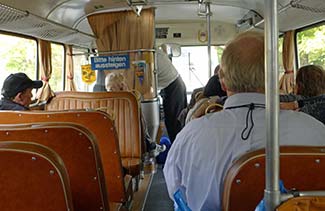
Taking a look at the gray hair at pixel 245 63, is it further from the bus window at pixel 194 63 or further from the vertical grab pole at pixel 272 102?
the bus window at pixel 194 63

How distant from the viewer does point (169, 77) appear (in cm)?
604

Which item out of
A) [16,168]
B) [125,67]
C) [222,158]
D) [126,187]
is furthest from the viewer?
[125,67]

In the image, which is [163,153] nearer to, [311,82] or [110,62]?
[110,62]

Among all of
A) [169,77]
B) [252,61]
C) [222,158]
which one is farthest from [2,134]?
[169,77]

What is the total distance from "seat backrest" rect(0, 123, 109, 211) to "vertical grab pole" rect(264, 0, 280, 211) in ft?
3.52

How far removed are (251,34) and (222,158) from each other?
0.52 m

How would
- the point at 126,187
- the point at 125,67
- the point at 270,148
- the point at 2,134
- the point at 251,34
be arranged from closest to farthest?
the point at 270,148 < the point at 251,34 < the point at 2,134 < the point at 126,187 < the point at 125,67

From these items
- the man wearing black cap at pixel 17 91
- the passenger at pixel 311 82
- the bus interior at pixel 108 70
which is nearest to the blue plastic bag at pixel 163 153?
the bus interior at pixel 108 70

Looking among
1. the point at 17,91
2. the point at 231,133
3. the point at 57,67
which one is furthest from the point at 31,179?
the point at 57,67

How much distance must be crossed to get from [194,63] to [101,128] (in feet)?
15.3

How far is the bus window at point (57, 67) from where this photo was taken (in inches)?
232

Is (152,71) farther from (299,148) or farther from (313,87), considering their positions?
(299,148)

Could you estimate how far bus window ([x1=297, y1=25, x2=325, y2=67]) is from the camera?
4777 mm

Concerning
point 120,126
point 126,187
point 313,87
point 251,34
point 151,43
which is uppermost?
point 151,43
